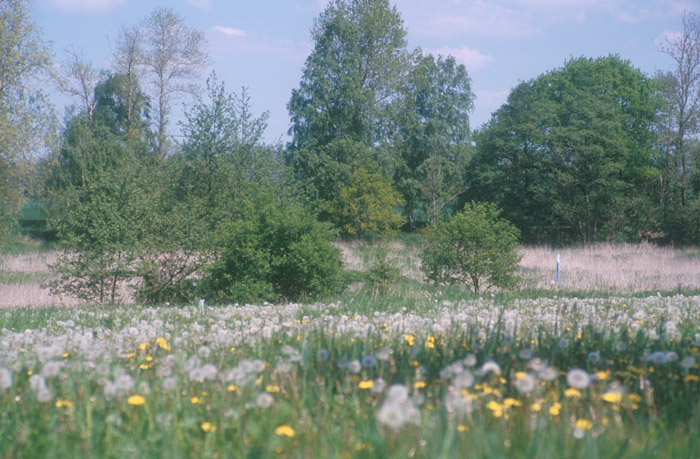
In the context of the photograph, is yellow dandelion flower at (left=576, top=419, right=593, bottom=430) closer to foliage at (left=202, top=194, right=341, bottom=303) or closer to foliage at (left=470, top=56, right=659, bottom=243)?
foliage at (left=202, top=194, right=341, bottom=303)

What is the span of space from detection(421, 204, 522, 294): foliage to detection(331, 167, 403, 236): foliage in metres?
19.4

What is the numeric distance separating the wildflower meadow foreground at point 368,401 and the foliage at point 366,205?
30.4 m

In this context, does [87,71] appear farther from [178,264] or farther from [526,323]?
[526,323]

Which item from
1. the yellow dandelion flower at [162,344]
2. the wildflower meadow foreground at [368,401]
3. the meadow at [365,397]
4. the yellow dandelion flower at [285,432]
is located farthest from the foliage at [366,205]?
the yellow dandelion flower at [285,432]

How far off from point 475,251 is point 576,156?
88.2ft

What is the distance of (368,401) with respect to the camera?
111 inches

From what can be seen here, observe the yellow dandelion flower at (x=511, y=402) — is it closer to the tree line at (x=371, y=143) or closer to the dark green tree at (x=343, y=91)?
the tree line at (x=371, y=143)

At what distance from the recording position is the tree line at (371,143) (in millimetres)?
21922

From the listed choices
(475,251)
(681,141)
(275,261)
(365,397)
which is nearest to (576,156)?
(681,141)

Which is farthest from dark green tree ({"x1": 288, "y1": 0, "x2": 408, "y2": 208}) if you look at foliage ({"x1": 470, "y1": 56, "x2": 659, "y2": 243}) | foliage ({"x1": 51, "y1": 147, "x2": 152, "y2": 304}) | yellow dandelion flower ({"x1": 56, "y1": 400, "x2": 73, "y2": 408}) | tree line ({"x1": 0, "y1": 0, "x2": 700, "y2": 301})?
yellow dandelion flower ({"x1": 56, "y1": 400, "x2": 73, "y2": 408})

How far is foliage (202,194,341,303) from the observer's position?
13.5 meters

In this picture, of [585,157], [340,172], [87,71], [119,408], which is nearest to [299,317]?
[119,408]

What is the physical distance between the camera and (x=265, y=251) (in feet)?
45.6

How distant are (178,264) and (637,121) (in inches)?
1681
